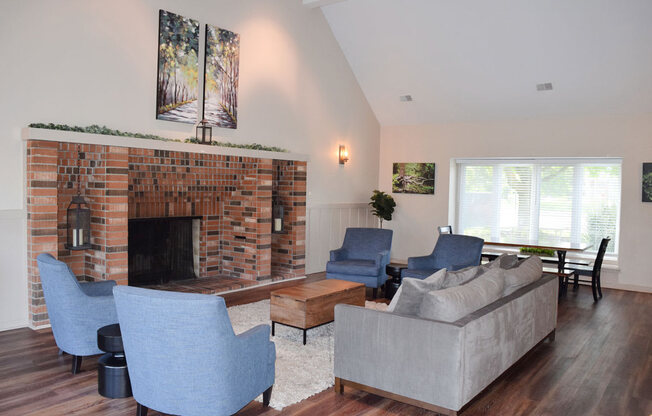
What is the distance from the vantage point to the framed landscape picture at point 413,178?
988cm

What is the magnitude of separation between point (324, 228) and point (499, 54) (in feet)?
12.9

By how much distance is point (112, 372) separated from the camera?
3.69 metres

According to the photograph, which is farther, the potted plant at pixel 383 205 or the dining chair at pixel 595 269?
the potted plant at pixel 383 205

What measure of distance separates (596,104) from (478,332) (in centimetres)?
605

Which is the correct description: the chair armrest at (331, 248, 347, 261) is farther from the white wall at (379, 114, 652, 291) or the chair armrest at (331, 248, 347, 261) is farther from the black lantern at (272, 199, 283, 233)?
the white wall at (379, 114, 652, 291)

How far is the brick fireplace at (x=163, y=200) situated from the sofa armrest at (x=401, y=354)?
10.5ft

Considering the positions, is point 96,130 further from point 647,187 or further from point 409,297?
point 647,187

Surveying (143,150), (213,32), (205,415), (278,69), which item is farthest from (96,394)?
(278,69)

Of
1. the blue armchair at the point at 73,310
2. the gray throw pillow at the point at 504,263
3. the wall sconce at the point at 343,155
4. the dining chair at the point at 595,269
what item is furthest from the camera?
the wall sconce at the point at 343,155

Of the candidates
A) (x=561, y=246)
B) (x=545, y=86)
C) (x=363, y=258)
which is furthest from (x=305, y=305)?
(x=545, y=86)

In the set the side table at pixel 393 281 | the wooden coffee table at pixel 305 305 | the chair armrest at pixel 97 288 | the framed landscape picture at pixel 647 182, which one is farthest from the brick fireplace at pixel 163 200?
the framed landscape picture at pixel 647 182

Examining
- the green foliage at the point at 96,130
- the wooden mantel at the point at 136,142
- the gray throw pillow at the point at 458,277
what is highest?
the green foliage at the point at 96,130

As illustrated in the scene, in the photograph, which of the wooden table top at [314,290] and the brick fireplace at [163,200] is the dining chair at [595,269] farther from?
the brick fireplace at [163,200]

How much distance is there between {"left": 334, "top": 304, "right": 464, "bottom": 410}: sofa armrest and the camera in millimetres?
3365
